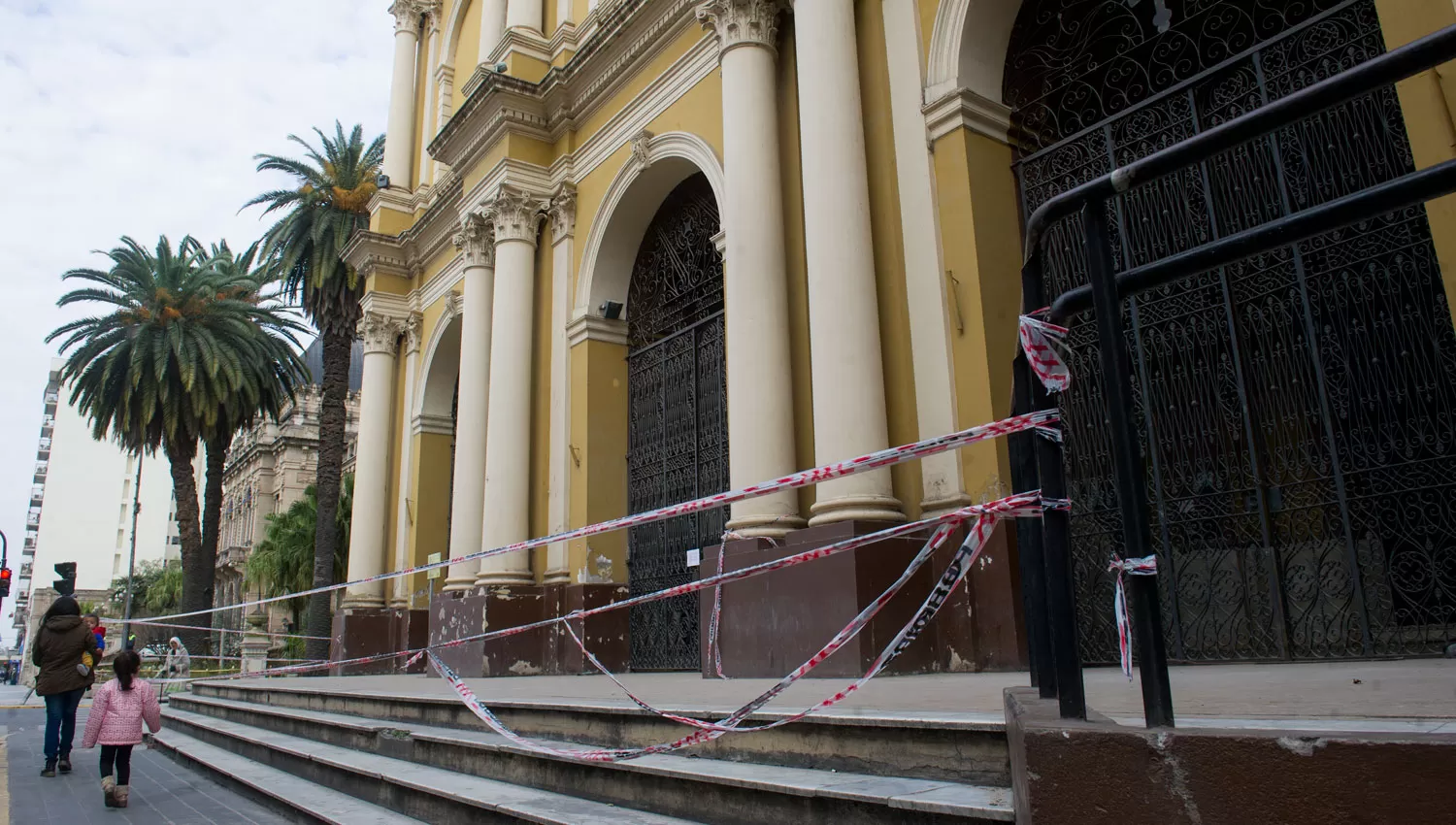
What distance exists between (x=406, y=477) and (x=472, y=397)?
4.70m

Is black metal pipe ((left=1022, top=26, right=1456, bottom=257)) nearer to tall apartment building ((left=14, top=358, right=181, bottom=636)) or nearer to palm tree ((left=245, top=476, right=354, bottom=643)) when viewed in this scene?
palm tree ((left=245, top=476, right=354, bottom=643))

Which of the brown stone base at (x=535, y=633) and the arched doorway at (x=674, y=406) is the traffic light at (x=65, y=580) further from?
the arched doorway at (x=674, y=406)

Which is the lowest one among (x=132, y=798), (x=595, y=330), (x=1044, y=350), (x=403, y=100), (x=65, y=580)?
(x=132, y=798)

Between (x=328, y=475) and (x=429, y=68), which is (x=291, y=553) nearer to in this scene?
(x=328, y=475)

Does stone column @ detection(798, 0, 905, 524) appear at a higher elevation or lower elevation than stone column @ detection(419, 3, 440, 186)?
lower

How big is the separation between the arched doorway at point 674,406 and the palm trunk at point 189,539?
1992 centimetres

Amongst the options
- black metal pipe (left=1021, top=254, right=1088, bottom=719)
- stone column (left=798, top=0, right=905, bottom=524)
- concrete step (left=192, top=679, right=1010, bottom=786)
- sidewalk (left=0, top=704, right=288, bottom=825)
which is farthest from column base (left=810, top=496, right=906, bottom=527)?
black metal pipe (left=1021, top=254, right=1088, bottom=719)

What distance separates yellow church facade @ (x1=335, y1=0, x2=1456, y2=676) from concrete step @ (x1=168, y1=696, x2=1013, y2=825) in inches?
108

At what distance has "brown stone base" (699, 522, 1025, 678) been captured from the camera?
22.3ft

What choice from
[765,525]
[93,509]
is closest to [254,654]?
[765,525]

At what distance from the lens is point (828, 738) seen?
362cm

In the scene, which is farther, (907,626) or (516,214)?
(516,214)

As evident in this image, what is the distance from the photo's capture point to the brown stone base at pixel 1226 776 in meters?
1.44

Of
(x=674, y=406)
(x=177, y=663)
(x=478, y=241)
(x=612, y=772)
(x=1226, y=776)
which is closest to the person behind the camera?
(x=1226, y=776)
